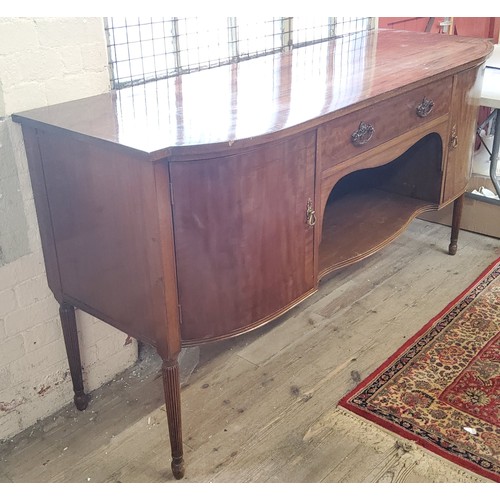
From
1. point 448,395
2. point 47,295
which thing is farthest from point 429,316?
point 47,295

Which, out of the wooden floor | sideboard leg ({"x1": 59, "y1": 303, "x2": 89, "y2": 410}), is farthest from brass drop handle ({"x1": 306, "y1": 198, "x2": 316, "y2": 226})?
sideboard leg ({"x1": 59, "y1": 303, "x2": 89, "y2": 410})

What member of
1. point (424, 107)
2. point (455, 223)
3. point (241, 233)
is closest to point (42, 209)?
point (241, 233)

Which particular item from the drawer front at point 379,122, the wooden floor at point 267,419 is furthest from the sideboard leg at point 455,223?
the drawer front at point 379,122

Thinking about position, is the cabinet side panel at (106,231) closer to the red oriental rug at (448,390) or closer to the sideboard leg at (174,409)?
the sideboard leg at (174,409)

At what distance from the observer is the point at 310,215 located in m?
1.76

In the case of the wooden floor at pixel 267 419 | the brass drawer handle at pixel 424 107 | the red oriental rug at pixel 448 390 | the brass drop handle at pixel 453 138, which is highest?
the brass drawer handle at pixel 424 107

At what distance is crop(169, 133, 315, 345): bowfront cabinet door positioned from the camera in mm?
1478

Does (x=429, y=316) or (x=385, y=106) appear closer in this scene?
(x=385, y=106)

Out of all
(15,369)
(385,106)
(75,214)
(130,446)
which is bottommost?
(130,446)

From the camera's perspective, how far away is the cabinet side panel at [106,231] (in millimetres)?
1466

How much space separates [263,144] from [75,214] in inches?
19.4

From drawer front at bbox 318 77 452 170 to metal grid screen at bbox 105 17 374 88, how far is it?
66 cm

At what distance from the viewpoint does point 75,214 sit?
1646 mm

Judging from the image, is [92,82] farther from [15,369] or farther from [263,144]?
[15,369]
